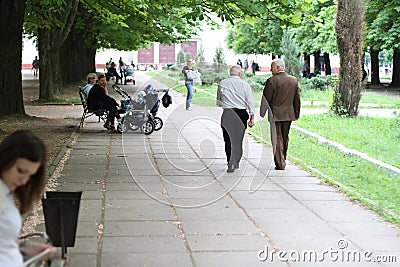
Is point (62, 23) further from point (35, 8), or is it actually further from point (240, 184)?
point (240, 184)

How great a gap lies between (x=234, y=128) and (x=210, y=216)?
3.52 m

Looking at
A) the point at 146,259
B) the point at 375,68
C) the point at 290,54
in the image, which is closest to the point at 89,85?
the point at 146,259

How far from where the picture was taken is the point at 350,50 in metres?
20.5

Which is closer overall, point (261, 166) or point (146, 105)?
point (261, 166)

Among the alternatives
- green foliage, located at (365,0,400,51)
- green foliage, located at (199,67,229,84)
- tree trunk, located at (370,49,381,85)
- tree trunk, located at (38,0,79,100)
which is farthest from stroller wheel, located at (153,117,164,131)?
tree trunk, located at (370,49,381,85)

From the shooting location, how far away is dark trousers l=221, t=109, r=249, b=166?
1149cm

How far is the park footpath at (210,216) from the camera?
21.5ft

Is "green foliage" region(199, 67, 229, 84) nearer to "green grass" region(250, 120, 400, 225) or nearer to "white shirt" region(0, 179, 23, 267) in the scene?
"green grass" region(250, 120, 400, 225)

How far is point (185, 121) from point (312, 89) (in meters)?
17.3

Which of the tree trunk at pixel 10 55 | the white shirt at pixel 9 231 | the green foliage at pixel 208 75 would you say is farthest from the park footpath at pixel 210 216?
the green foliage at pixel 208 75

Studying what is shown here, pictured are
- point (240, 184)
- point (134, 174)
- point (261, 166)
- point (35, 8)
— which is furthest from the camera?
point (35, 8)

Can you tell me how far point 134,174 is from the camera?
11141mm

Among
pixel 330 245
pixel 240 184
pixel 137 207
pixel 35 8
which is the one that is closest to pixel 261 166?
pixel 240 184

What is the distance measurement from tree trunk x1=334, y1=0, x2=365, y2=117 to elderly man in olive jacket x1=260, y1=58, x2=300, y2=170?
30.3 ft
